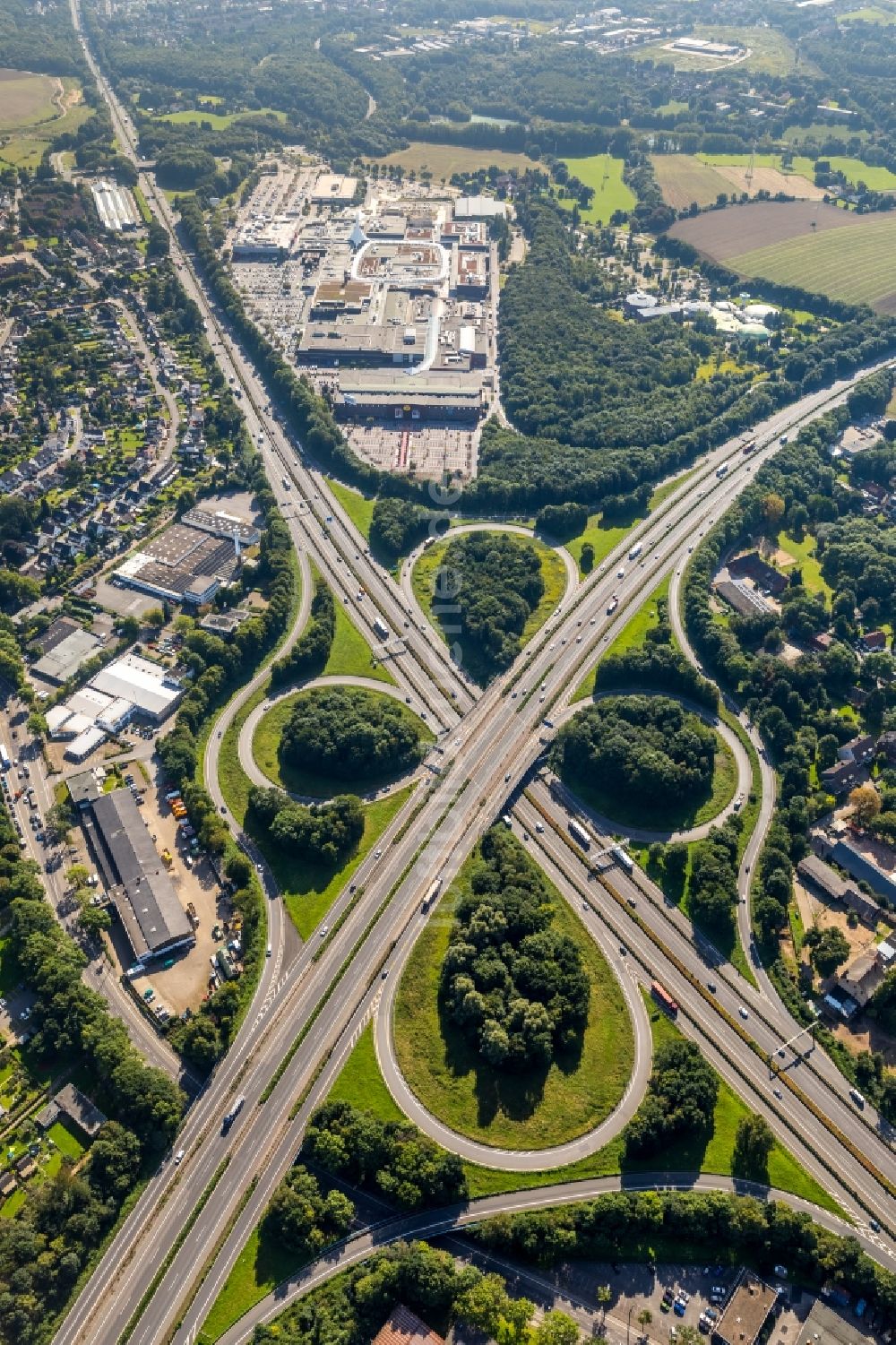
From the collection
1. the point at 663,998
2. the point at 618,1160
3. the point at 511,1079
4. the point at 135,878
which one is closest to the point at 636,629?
the point at 663,998

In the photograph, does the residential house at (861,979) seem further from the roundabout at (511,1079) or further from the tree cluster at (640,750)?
the tree cluster at (640,750)

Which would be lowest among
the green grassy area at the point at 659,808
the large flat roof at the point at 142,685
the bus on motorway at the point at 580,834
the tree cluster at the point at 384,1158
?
the tree cluster at the point at 384,1158

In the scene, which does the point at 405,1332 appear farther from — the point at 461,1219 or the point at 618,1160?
the point at 618,1160

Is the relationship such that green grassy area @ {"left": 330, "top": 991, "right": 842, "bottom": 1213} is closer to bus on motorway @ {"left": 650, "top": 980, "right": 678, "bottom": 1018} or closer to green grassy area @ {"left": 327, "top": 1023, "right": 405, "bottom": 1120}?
green grassy area @ {"left": 327, "top": 1023, "right": 405, "bottom": 1120}

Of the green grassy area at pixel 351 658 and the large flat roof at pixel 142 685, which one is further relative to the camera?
the green grassy area at pixel 351 658

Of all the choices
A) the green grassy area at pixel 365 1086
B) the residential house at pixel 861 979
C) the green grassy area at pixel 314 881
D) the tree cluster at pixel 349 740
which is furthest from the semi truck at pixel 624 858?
the green grassy area at pixel 365 1086

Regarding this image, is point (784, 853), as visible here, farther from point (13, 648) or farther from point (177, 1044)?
point (13, 648)
